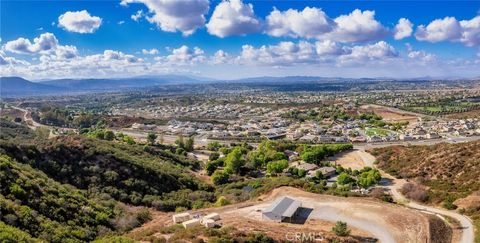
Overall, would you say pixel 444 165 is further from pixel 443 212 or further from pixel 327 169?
pixel 443 212

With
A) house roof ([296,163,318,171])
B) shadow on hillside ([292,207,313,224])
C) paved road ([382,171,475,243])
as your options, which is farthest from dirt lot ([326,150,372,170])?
shadow on hillside ([292,207,313,224])

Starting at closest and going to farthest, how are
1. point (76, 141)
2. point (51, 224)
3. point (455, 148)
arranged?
point (51, 224) → point (76, 141) → point (455, 148)

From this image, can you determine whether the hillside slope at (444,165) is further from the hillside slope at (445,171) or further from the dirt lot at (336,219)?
the dirt lot at (336,219)

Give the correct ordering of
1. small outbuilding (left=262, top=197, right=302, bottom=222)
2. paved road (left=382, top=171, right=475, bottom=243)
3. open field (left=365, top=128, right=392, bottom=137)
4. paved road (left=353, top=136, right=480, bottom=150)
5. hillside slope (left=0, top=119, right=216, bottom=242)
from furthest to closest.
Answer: open field (left=365, top=128, right=392, bottom=137) → paved road (left=353, top=136, right=480, bottom=150) → paved road (left=382, top=171, right=475, bottom=243) → small outbuilding (left=262, top=197, right=302, bottom=222) → hillside slope (left=0, top=119, right=216, bottom=242)

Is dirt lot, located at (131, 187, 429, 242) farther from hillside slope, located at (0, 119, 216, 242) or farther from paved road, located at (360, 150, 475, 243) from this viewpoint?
hillside slope, located at (0, 119, 216, 242)

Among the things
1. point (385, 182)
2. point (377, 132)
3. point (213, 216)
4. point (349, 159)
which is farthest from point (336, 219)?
point (377, 132)

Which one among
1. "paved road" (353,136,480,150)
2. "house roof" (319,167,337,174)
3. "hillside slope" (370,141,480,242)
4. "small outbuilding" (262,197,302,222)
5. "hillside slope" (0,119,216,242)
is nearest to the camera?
"hillside slope" (0,119,216,242)

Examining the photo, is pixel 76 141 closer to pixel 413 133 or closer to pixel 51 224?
pixel 51 224

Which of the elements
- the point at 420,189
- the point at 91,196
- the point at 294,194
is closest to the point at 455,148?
the point at 420,189

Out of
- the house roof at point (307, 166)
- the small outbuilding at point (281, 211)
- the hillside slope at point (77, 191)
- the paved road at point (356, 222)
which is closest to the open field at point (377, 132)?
the house roof at point (307, 166)
